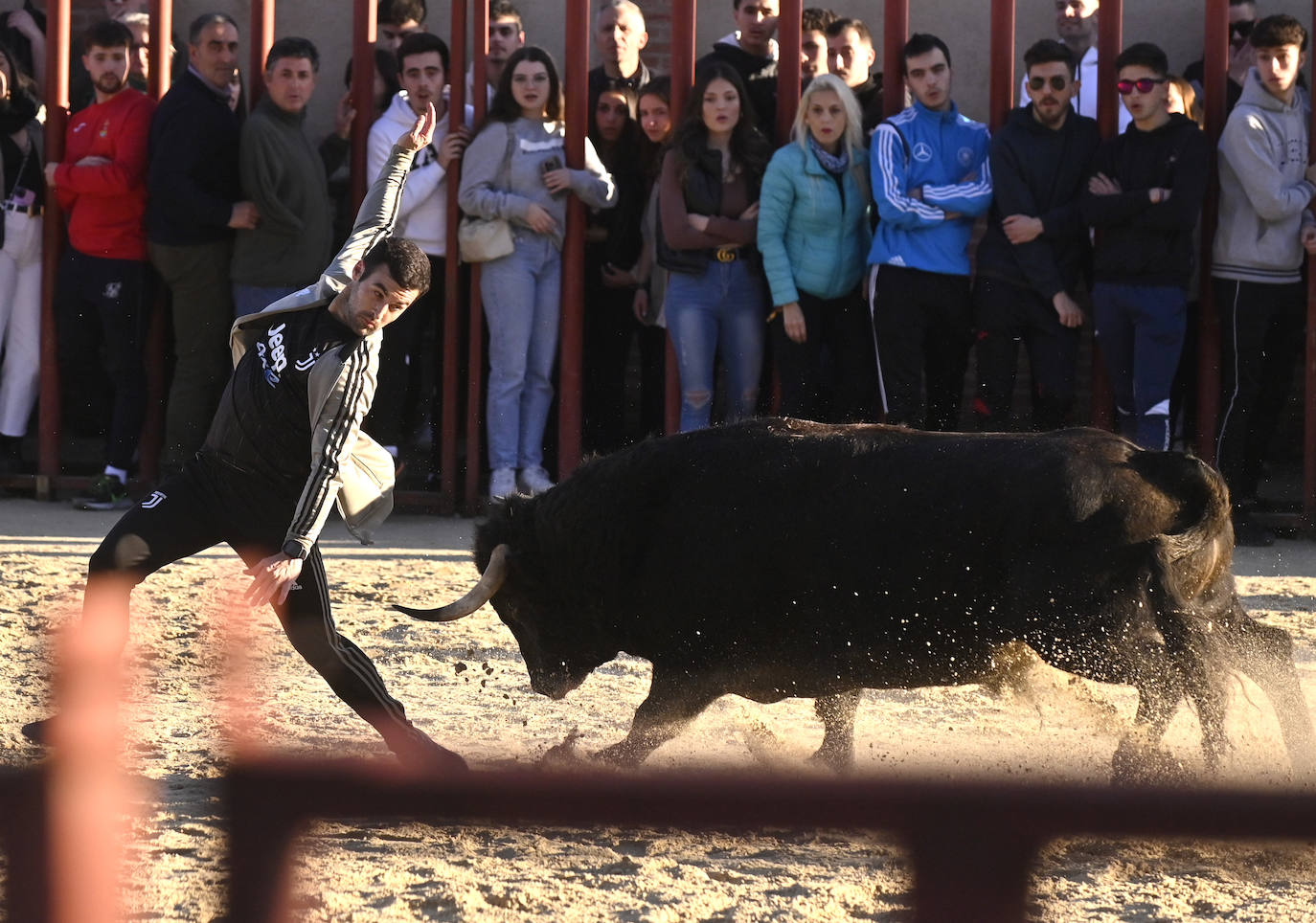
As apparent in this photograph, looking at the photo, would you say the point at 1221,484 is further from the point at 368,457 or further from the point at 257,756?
the point at 257,756

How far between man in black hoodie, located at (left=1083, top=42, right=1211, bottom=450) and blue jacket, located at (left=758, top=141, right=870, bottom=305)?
955mm

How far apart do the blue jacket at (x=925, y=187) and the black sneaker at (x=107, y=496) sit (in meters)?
3.47

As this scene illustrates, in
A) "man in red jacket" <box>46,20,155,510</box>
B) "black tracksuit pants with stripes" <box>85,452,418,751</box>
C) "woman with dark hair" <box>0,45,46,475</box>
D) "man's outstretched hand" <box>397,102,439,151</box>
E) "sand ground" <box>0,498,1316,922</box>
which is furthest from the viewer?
"woman with dark hair" <box>0,45,46,475</box>

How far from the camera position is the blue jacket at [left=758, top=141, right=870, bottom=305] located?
7172 mm

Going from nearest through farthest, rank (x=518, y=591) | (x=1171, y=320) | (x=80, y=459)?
(x=518, y=591) < (x=1171, y=320) < (x=80, y=459)

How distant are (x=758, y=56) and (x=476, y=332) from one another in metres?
1.77

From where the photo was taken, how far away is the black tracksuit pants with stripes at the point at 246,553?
4.26 meters

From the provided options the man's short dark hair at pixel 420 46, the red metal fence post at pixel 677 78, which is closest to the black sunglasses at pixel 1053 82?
the red metal fence post at pixel 677 78

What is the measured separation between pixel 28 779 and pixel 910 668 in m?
3.14

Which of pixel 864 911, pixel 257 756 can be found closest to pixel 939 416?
pixel 864 911

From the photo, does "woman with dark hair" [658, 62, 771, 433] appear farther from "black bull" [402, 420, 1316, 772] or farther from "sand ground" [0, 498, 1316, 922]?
"black bull" [402, 420, 1316, 772]

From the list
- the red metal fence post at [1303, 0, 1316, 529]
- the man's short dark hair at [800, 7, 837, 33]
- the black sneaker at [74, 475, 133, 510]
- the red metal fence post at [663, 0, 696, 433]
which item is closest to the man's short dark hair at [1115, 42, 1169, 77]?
the red metal fence post at [1303, 0, 1316, 529]

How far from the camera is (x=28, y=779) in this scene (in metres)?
1.26

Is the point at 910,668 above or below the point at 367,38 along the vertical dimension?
below
